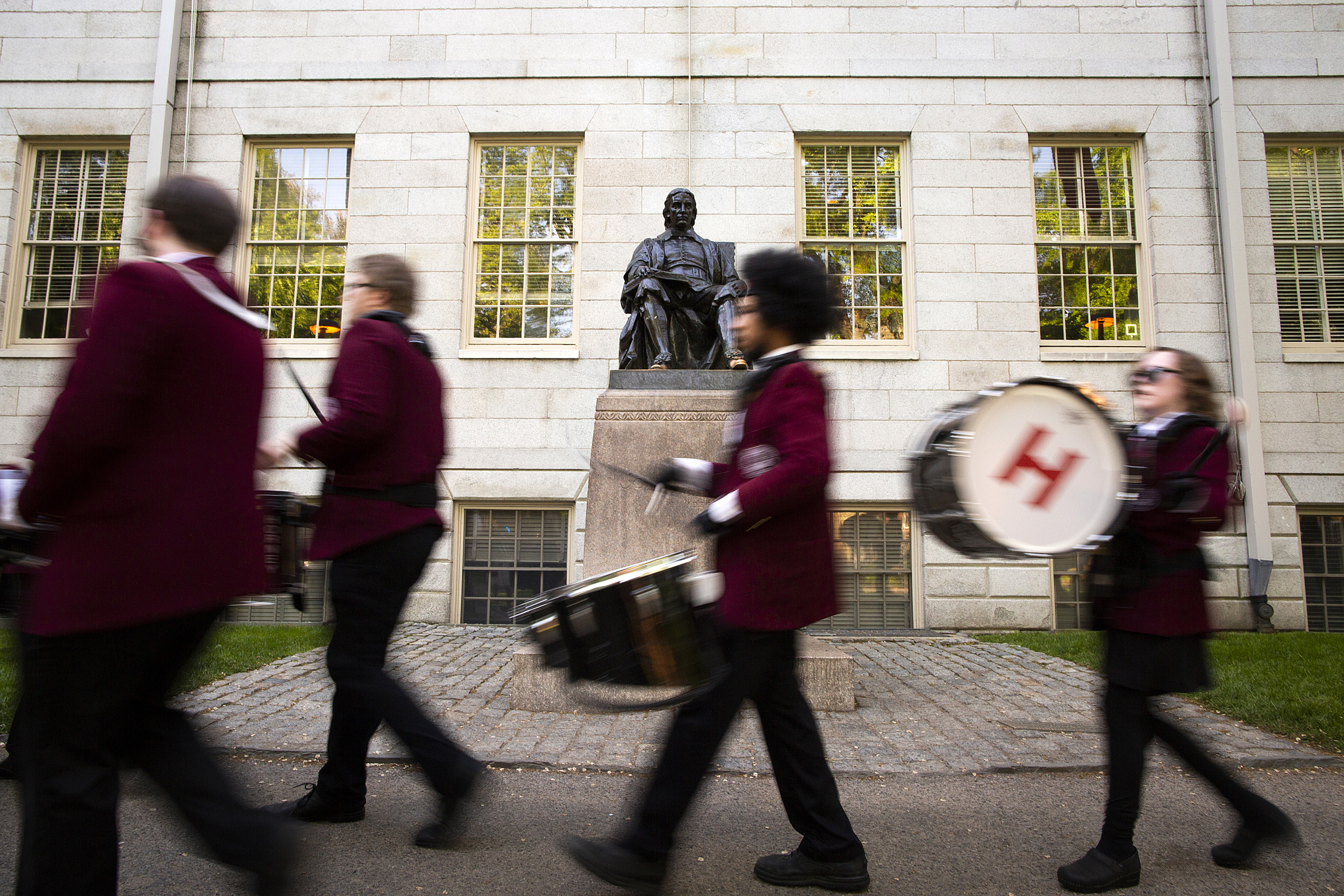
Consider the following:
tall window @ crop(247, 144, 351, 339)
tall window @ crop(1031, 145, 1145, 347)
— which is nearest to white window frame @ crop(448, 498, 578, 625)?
tall window @ crop(247, 144, 351, 339)

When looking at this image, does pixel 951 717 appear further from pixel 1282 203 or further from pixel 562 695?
pixel 1282 203

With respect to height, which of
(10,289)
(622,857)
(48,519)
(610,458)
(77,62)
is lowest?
(622,857)

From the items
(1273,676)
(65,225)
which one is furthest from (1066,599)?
(65,225)

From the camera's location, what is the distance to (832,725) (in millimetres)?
4230

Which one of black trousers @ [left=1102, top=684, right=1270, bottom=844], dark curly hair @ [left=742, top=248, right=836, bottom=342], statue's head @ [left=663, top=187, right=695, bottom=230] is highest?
statue's head @ [left=663, top=187, right=695, bottom=230]

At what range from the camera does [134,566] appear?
168 cm

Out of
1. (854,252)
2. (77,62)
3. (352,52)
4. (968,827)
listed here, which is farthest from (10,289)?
(968,827)

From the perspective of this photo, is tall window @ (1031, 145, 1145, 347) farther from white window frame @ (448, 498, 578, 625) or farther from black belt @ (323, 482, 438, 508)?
black belt @ (323, 482, 438, 508)

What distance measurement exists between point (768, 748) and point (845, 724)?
2058mm

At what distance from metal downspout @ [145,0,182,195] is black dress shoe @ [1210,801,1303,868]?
35.1 feet

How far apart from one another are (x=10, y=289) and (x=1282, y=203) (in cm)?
1435

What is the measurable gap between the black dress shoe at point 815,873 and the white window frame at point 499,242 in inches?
274

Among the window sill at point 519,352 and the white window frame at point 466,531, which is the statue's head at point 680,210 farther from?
the white window frame at point 466,531

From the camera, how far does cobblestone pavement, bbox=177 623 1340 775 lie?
143 inches
